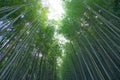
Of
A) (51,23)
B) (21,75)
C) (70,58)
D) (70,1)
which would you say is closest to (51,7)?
(51,23)

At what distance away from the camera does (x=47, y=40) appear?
11.3 m

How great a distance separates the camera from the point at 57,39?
39.9 feet

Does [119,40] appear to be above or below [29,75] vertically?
above

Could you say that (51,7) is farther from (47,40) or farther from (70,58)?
(70,58)

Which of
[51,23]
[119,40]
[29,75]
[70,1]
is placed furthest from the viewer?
[51,23]

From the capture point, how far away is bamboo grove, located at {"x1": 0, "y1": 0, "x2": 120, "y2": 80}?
6922mm

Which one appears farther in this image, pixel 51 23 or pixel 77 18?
pixel 51 23

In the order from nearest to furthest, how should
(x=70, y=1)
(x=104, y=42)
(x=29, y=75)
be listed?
(x=104, y=42) < (x=70, y=1) < (x=29, y=75)

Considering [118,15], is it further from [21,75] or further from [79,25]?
[21,75]

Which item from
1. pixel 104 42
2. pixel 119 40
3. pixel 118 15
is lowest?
pixel 104 42

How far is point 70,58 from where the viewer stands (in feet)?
38.8

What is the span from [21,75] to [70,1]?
12.8ft

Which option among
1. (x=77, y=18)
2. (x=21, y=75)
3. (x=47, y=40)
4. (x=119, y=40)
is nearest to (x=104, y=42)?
(x=119, y=40)

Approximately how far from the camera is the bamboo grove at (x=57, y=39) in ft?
22.7
